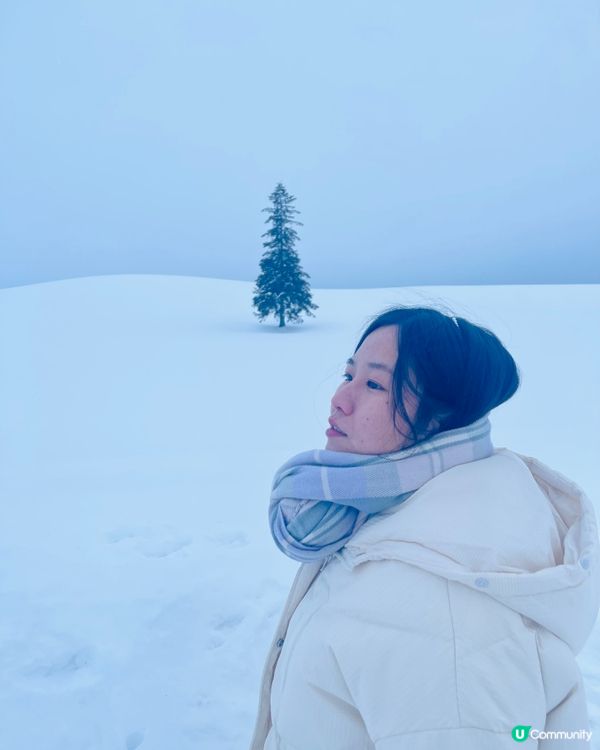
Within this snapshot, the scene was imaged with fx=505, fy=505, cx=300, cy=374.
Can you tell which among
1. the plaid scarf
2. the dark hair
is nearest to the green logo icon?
the plaid scarf

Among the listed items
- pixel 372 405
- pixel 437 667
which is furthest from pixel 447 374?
pixel 437 667

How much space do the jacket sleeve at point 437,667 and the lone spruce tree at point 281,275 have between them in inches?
651

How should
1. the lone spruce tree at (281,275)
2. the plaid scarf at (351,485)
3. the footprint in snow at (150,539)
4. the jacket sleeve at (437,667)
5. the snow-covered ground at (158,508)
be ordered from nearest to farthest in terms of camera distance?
1. the jacket sleeve at (437,667)
2. the plaid scarf at (351,485)
3. the snow-covered ground at (158,508)
4. the footprint in snow at (150,539)
5. the lone spruce tree at (281,275)

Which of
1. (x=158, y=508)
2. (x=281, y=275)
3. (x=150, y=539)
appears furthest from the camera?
(x=281, y=275)

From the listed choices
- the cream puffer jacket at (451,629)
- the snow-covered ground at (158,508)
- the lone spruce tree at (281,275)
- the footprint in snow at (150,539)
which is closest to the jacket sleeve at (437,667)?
the cream puffer jacket at (451,629)

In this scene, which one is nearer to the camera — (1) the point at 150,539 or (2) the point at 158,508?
(1) the point at 150,539

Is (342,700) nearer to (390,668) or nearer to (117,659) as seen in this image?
(390,668)

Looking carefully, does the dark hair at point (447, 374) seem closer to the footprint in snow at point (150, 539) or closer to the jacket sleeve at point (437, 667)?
the jacket sleeve at point (437, 667)

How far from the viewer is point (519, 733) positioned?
912 mm

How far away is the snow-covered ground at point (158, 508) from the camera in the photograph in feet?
8.23

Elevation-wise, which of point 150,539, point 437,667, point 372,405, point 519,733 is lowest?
point 150,539

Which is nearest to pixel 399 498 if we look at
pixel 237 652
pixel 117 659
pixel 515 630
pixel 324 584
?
pixel 324 584

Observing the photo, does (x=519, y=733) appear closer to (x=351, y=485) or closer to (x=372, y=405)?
(x=351, y=485)

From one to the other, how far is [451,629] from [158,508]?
12.8 ft
